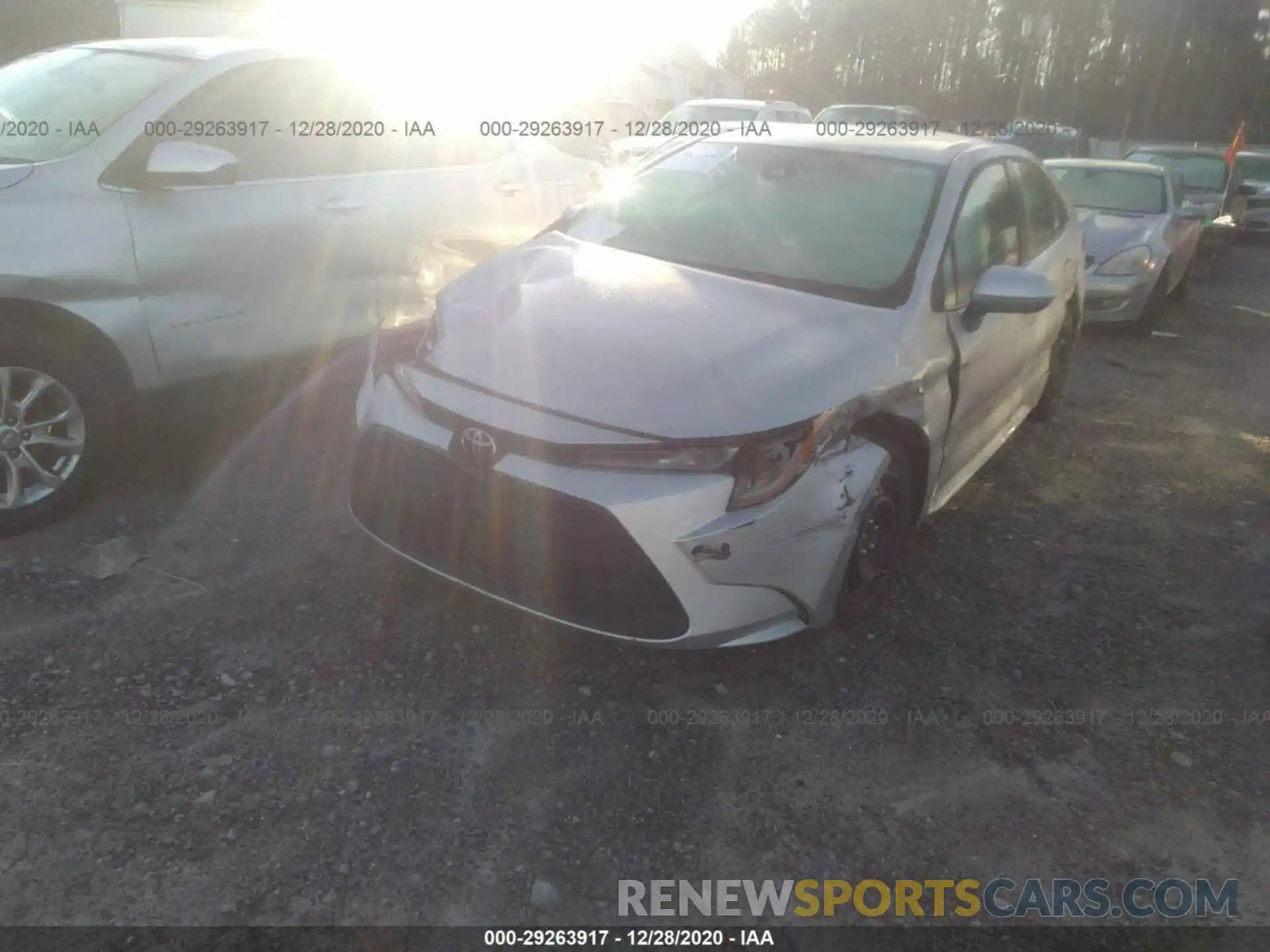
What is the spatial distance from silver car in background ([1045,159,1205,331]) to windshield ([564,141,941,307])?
14.5 ft

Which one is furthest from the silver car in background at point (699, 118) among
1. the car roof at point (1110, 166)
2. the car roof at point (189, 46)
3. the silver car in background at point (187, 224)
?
the car roof at point (189, 46)

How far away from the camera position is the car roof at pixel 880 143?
13.4ft

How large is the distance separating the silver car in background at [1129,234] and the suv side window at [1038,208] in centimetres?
270

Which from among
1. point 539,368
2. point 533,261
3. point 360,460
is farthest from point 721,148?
point 360,460

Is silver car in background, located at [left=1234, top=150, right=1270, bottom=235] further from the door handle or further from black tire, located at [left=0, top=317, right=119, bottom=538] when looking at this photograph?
black tire, located at [left=0, top=317, right=119, bottom=538]

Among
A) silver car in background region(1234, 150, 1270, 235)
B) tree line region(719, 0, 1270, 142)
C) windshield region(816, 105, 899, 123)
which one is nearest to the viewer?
silver car in background region(1234, 150, 1270, 235)

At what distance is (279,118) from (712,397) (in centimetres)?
265

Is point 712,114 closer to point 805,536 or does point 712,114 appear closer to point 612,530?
point 805,536

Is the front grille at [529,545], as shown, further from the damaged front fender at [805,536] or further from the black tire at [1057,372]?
the black tire at [1057,372]

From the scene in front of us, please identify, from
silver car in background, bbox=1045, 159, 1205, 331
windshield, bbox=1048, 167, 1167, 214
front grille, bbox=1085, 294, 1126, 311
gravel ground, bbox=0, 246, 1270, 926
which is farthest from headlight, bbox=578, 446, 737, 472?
windshield, bbox=1048, 167, 1167, 214

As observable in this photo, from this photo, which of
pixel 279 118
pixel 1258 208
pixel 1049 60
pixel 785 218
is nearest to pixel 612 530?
pixel 785 218

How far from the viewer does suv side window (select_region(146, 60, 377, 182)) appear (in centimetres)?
415

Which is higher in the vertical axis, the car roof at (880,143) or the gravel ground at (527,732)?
the car roof at (880,143)

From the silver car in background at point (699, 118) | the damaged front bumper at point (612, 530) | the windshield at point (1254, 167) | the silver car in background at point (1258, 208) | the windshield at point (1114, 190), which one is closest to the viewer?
the damaged front bumper at point (612, 530)
